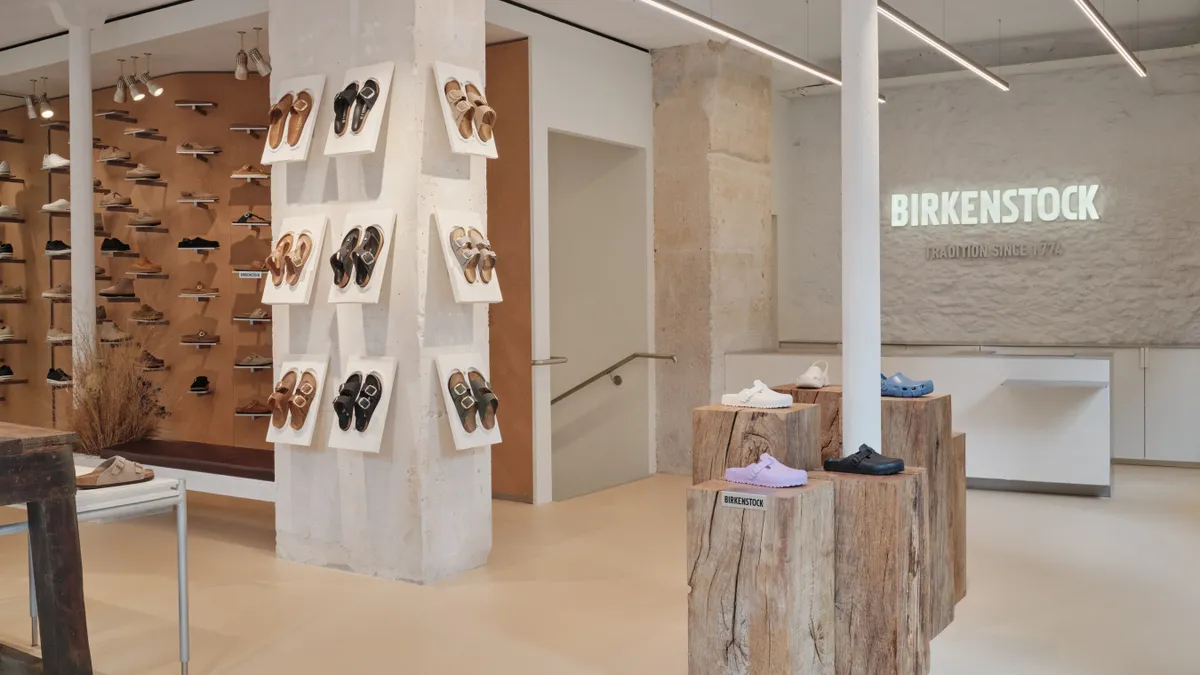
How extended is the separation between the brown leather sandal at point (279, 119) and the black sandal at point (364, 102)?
56cm

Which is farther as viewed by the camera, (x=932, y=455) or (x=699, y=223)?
(x=699, y=223)

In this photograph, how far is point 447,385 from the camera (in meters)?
5.22

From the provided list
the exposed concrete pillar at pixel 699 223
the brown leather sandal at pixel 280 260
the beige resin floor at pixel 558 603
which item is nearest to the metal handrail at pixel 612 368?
the exposed concrete pillar at pixel 699 223

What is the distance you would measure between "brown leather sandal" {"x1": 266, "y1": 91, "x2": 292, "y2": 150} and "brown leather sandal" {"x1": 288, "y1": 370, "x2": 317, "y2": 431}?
1306 millimetres

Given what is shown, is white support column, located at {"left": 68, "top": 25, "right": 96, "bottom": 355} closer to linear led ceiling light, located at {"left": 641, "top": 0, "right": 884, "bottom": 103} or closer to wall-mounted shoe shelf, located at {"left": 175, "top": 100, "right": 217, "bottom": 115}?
wall-mounted shoe shelf, located at {"left": 175, "top": 100, "right": 217, "bottom": 115}

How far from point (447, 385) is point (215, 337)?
182 inches

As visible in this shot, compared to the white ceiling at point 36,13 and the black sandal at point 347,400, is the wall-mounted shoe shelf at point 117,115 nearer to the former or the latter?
the white ceiling at point 36,13

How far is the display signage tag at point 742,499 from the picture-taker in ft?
10.9

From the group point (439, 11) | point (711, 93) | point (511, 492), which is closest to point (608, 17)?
point (711, 93)

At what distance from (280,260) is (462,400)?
1322 mm

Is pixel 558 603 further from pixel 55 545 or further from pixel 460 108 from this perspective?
pixel 460 108

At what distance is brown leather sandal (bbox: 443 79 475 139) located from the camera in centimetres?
521

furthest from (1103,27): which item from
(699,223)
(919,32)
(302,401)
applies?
(302,401)

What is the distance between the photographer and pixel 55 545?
10.4 ft
